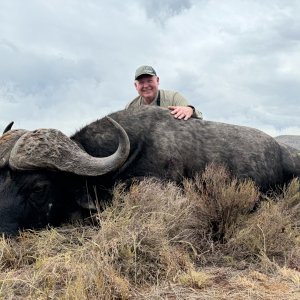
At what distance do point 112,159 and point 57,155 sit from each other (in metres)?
0.58

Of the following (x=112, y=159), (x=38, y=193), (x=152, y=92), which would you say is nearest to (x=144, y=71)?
(x=152, y=92)

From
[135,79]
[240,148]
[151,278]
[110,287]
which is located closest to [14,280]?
[110,287]

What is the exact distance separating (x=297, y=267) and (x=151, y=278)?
53.5 inches

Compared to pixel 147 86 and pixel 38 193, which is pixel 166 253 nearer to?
pixel 38 193

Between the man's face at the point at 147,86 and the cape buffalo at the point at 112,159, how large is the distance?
1.24 metres

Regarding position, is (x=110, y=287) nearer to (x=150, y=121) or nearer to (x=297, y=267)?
(x=297, y=267)

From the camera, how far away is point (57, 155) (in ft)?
15.5

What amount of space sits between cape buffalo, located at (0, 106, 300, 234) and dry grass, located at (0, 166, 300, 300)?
293 mm

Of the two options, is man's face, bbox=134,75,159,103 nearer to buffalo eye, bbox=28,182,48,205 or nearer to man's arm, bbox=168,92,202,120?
man's arm, bbox=168,92,202,120

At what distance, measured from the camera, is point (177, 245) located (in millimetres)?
3900

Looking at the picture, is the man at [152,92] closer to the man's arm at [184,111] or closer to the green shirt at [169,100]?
the green shirt at [169,100]

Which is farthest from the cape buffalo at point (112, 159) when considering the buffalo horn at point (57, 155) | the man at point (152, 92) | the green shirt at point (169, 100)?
the man at point (152, 92)

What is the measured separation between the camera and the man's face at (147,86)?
755 cm

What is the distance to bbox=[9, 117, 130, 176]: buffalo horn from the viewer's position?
15.3 ft
